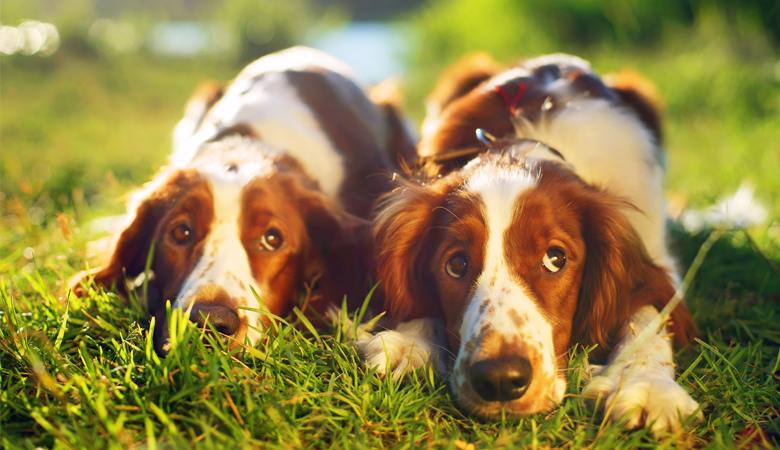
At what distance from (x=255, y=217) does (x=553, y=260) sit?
1216mm

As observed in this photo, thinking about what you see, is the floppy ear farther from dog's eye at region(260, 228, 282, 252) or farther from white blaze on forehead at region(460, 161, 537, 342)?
dog's eye at region(260, 228, 282, 252)

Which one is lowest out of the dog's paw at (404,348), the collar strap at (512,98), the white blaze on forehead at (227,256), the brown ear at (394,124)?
the dog's paw at (404,348)

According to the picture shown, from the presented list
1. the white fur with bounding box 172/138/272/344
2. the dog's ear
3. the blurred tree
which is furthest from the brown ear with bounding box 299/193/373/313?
the blurred tree

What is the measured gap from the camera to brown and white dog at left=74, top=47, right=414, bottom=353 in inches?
94.7

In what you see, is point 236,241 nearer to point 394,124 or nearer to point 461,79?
point 461,79

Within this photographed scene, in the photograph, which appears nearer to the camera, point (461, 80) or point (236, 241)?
point (236, 241)

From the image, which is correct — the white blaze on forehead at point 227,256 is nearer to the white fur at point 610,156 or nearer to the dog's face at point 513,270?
the dog's face at point 513,270

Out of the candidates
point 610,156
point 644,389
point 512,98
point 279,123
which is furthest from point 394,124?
point 644,389

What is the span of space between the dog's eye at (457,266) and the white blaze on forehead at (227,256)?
745 mm

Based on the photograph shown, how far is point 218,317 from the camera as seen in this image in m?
2.17

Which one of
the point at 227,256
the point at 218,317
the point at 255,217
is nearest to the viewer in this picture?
the point at 218,317

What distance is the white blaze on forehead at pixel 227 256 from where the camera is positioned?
2.32m

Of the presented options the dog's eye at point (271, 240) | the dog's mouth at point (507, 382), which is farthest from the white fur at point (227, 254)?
the dog's mouth at point (507, 382)

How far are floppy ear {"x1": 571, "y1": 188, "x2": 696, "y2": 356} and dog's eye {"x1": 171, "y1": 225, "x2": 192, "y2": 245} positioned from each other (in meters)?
1.60
